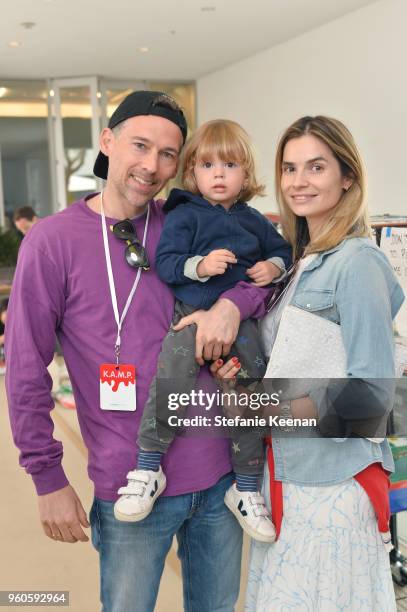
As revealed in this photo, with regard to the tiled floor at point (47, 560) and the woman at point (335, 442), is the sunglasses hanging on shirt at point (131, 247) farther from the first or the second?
the tiled floor at point (47, 560)

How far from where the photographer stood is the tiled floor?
2641 mm

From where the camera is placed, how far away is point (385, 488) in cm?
138

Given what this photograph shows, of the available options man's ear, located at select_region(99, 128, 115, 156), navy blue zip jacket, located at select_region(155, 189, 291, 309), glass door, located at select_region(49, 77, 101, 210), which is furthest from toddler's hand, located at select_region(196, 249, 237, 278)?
glass door, located at select_region(49, 77, 101, 210)

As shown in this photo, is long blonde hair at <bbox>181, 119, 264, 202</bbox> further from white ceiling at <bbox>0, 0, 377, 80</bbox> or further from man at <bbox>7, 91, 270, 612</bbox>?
white ceiling at <bbox>0, 0, 377, 80</bbox>

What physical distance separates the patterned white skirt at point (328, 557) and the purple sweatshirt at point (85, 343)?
0.76 ft

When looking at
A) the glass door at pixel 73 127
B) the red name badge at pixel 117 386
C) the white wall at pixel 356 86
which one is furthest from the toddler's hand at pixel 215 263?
the glass door at pixel 73 127

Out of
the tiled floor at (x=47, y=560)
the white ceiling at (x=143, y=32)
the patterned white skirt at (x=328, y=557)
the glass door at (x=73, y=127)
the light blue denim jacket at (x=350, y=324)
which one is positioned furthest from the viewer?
the glass door at (x=73, y=127)

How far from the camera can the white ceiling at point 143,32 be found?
6.41 m

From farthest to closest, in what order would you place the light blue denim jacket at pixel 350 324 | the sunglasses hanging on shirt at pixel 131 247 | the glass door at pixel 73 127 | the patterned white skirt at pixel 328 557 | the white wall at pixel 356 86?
the glass door at pixel 73 127, the white wall at pixel 356 86, the sunglasses hanging on shirt at pixel 131 247, the patterned white skirt at pixel 328 557, the light blue denim jacket at pixel 350 324

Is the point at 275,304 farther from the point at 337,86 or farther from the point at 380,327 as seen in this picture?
the point at 337,86

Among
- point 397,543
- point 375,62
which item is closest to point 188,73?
point 375,62

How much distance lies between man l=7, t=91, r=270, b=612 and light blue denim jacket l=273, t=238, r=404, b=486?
0.68 feet

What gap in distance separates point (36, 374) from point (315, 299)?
651mm

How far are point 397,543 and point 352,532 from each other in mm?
1673
